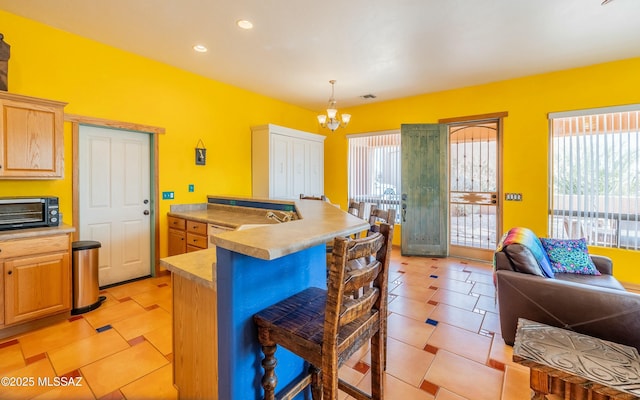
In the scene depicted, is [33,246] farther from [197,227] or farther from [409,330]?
[409,330]

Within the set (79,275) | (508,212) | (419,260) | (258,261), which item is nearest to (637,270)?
(508,212)

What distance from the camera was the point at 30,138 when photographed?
256 cm

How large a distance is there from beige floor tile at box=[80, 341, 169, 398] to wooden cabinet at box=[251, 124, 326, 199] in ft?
9.97

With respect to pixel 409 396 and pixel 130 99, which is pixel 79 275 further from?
pixel 409 396

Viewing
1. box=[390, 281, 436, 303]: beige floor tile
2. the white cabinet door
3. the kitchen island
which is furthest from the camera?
the white cabinet door

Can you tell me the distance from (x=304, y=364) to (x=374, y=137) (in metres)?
5.01

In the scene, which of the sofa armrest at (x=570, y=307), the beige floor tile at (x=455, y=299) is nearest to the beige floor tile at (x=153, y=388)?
the sofa armrest at (x=570, y=307)

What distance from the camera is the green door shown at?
4.88m

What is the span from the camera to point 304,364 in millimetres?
1521

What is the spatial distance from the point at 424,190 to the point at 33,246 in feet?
16.8

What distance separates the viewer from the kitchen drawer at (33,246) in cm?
230

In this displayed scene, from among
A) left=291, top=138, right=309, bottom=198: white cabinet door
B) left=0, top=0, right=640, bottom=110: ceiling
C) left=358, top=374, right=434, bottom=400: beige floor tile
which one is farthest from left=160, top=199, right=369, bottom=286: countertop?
left=291, top=138, right=309, bottom=198: white cabinet door

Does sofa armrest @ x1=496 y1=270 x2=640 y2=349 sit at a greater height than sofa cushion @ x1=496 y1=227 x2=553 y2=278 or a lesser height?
lesser

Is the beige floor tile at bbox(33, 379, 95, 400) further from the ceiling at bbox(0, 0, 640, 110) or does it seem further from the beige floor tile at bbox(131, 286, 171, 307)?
the ceiling at bbox(0, 0, 640, 110)
